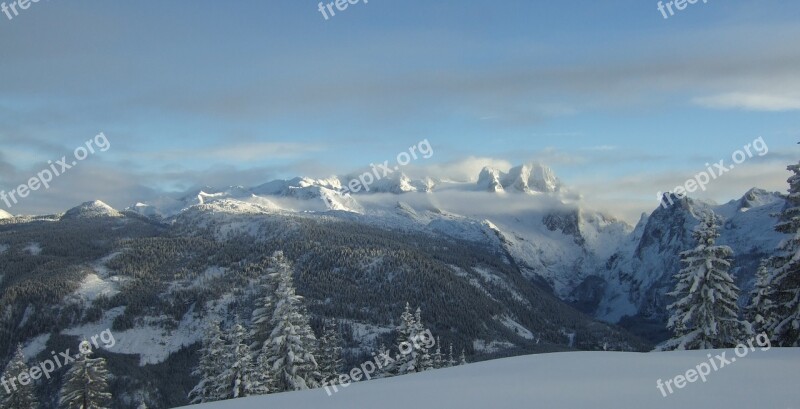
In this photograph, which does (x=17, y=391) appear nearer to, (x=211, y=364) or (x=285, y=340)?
(x=211, y=364)

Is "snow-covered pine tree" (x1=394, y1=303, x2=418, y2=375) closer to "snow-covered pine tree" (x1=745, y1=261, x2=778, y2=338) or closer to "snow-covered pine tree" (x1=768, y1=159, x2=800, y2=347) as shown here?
"snow-covered pine tree" (x1=745, y1=261, x2=778, y2=338)

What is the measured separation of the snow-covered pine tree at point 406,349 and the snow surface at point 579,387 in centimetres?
2118

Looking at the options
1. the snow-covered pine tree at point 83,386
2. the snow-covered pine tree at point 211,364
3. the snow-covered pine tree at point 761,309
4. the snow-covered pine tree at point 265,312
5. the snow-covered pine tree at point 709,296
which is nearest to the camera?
the snow-covered pine tree at point 709,296

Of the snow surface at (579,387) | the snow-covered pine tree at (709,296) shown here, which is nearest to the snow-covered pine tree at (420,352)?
the snow-covered pine tree at (709,296)

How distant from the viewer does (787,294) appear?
27516 millimetres

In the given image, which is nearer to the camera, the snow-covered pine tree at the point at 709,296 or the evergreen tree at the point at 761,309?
the snow-covered pine tree at the point at 709,296

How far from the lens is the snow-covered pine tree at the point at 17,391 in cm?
4022

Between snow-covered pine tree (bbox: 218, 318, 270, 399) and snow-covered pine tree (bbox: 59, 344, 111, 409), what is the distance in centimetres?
995

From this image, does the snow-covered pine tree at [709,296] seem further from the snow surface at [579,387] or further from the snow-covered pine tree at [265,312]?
the snow-covered pine tree at [265,312]

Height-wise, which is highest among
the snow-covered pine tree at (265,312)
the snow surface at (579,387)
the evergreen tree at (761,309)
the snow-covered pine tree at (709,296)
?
the snow-covered pine tree at (265,312)

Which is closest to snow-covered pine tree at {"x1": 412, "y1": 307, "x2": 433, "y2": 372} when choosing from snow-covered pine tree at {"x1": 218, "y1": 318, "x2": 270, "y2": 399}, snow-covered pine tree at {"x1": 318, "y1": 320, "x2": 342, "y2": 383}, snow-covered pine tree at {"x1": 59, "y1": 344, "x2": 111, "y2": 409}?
snow-covered pine tree at {"x1": 318, "y1": 320, "x2": 342, "y2": 383}

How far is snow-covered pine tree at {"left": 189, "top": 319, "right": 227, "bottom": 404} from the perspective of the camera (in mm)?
36553

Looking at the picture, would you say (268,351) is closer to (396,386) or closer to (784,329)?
(396,386)

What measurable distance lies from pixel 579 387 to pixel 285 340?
23047mm
